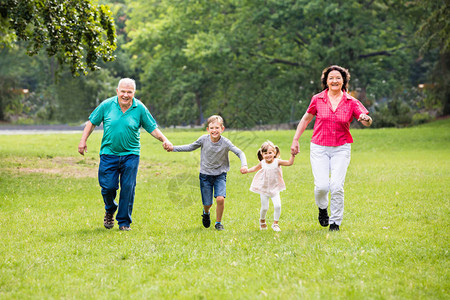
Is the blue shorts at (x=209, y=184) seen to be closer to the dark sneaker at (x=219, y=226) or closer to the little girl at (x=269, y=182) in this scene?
the dark sneaker at (x=219, y=226)

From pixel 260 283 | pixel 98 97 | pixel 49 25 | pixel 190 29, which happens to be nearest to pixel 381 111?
pixel 190 29

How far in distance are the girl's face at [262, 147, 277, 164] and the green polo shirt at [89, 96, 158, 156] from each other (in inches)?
72.2

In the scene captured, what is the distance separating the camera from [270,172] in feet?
24.9

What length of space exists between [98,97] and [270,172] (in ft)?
142

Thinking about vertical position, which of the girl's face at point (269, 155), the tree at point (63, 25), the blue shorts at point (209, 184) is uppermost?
the tree at point (63, 25)

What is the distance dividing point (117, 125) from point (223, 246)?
91.9 inches

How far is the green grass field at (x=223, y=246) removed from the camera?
485 cm

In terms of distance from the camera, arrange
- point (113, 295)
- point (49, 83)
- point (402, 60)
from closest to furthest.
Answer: point (113, 295), point (402, 60), point (49, 83)

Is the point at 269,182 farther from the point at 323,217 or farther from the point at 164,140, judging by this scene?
the point at 164,140

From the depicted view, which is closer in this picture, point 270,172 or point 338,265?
point 338,265

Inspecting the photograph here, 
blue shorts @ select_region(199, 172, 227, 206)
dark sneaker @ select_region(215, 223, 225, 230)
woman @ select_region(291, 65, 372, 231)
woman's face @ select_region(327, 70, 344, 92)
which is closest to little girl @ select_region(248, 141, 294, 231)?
woman @ select_region(291, 65, 372, 231)

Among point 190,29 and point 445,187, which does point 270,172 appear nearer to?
point 445,187

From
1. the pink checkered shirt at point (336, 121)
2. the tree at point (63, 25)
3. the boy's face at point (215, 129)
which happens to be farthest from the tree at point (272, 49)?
the pink checkered shirt at point (336, 121)

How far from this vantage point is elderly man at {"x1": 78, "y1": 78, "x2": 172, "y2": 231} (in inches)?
294
